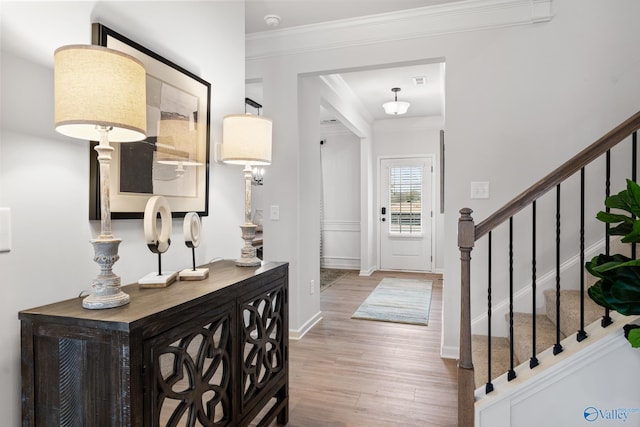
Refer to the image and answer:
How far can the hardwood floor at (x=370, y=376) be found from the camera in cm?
217

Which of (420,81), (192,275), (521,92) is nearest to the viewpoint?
(192,275)

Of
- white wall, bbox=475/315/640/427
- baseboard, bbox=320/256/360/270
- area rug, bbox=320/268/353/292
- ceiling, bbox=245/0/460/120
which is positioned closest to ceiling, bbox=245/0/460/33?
ceiling, bbox=245/0/460/120

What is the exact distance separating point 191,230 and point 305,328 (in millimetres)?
2238

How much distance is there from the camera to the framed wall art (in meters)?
1.47

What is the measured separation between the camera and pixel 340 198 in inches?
281

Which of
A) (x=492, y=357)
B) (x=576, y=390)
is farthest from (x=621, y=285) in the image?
(x=492, y=357)

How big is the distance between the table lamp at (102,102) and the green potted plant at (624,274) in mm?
1850

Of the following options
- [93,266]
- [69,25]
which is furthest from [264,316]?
[69,25]

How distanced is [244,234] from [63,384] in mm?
1047

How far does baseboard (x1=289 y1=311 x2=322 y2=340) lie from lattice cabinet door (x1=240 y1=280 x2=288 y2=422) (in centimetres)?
134

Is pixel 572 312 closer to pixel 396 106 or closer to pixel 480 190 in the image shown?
pixel 480 190

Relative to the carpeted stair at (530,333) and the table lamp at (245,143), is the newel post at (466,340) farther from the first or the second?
the table lamp at (245,143)

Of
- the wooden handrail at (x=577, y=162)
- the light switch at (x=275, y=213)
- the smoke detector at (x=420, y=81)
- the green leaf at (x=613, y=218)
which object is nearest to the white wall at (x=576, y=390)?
the green leaf at (x=613, y=218)

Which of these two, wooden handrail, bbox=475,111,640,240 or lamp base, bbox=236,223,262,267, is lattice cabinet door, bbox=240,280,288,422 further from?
wooden handrail, bbox=475,111,640,240
